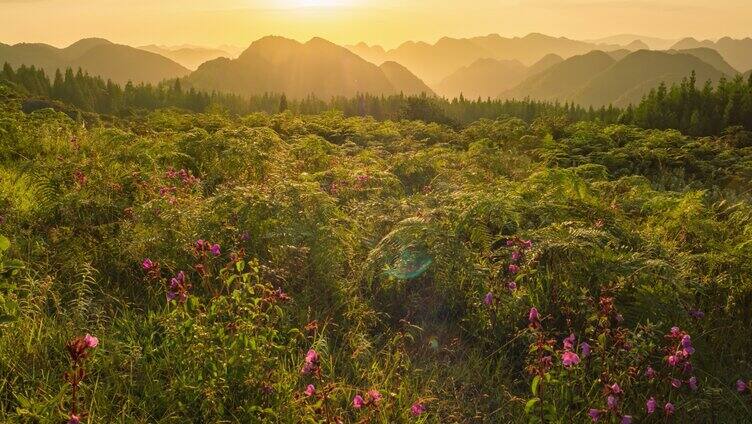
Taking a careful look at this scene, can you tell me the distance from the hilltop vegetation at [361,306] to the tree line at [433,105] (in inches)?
710

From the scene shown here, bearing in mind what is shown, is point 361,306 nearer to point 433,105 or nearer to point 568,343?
point 568,343

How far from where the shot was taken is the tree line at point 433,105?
38.0m

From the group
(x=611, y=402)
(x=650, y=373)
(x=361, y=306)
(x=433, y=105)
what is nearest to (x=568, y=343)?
(x=611, y=402)

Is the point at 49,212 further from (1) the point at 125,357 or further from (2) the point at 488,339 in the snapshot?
(2) the point at 488,339

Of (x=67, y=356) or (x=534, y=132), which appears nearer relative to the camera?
(x=67, y=356)

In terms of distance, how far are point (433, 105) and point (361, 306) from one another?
1856 inches

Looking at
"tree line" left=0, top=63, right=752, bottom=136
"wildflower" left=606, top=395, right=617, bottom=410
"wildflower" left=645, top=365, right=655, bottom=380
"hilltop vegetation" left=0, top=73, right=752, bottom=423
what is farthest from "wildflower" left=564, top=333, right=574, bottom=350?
"tree line" left=0, top=63, right=752, bottom=136

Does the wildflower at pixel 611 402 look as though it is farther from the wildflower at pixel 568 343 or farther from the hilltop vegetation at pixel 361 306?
the wildflower at pixel 568 343

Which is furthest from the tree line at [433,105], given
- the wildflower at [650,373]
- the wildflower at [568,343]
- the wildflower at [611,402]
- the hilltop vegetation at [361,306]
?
the wildflower at [611,402]

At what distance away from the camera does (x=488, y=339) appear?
3.76 m

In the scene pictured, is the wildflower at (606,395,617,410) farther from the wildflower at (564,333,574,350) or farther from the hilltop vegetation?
the wildflower at (564,333,574,350)

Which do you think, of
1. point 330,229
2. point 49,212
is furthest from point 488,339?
point 49,212

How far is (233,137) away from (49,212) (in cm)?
386

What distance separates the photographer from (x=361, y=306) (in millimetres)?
3994
